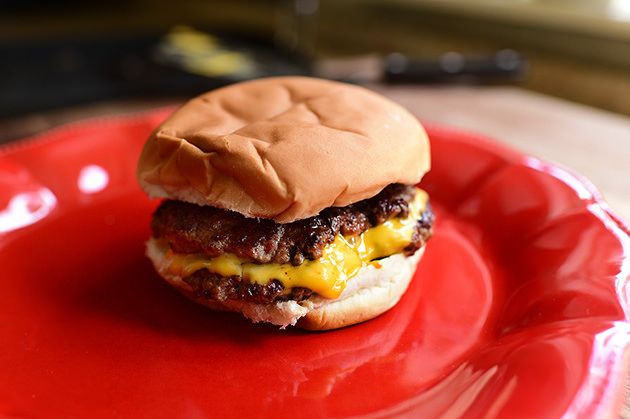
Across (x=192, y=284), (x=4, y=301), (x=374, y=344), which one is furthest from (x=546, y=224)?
(x=4, y=301)

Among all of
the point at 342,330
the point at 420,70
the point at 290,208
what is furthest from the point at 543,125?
the point at 290,208

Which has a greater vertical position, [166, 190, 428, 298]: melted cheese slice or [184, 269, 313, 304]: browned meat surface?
[166, 190, 428, 298]: melted cheese slice

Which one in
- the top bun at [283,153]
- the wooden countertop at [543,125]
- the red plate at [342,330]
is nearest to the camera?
the red plate at [342,330]

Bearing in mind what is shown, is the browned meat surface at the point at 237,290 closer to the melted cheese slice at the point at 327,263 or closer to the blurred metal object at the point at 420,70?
the melted cheese slice at the point at 327,263

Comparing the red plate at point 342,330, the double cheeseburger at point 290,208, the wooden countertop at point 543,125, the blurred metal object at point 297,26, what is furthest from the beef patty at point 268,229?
the blurred metal object at point 297,26

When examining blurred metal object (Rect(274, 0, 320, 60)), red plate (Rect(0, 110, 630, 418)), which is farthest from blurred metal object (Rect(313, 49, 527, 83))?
red plate (Rect(0, 110, 630, 418))

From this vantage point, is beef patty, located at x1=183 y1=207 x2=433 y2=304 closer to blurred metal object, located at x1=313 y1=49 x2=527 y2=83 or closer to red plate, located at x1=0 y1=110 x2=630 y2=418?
red plate, located at x1=0 y1=110 x2=630 y2=418

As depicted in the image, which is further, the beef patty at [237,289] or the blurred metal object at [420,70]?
the blurred metal object at [420,70]

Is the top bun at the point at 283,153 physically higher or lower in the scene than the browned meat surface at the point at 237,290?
higher
